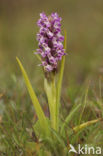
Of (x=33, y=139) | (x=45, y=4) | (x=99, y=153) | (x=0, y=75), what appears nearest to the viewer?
(x=99, y=153)

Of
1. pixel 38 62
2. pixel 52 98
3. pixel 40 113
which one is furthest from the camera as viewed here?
pixel 38 62

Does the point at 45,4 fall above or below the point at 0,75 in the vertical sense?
above

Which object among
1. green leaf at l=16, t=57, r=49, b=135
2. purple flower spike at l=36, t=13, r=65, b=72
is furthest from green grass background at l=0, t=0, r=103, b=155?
purple flower spike at l=36, t=13, r=65, b=72

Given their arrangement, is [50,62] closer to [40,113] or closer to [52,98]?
[52,98]

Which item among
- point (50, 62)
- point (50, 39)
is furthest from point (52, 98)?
point (50, 39)

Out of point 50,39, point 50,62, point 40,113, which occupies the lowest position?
point 40,113

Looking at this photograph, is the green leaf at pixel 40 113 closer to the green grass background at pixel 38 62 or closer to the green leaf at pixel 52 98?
the green leaf at pixel 52 98

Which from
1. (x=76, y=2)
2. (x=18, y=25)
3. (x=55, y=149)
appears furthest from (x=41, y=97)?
(x=76, y=2)

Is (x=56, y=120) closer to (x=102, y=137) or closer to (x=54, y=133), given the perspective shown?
(x=54, y=133)
